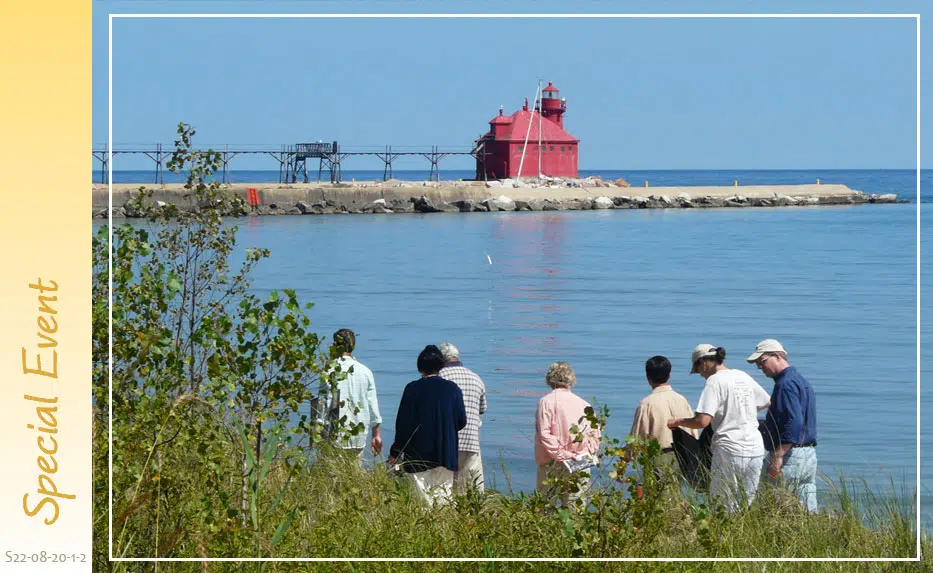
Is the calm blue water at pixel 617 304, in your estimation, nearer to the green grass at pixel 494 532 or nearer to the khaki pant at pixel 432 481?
the khaki pant at pixel 432 481

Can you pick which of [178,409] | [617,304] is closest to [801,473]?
[178,409]

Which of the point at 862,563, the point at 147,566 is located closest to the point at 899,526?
the point at 862,563

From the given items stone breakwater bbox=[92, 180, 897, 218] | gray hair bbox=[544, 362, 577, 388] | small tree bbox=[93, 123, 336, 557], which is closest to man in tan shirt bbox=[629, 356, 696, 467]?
gray hair bbox=[544, 362, 577, 388]

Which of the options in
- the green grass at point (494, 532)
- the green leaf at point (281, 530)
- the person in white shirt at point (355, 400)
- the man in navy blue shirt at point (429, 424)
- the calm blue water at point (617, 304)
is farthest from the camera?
the calm blue water at point (617, 304)

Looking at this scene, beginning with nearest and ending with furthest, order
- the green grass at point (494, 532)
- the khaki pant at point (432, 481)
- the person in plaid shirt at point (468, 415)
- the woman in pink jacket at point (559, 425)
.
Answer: the green grass at point (494, 532)
the khaki pant at point (432, 481)
the woman in pink jacket at point (559, 425)
the person in plaid shirt at point (468, 415)

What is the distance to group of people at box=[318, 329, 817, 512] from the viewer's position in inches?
240

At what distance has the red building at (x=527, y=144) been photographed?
65.0 meters

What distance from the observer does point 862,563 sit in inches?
193

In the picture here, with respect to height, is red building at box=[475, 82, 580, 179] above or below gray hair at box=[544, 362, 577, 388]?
above

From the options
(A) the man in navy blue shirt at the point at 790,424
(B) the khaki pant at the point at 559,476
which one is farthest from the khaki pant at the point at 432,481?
(A) the man in navy blue shirt at the point at 790,424

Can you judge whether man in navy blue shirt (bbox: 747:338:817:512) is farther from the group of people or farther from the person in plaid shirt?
the person in plaid shirt

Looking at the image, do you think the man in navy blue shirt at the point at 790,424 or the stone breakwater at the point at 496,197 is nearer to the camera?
the man in navy blue shirt at the point at 790,424

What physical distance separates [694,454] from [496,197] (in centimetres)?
5890

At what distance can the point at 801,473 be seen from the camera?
20.3 feet
